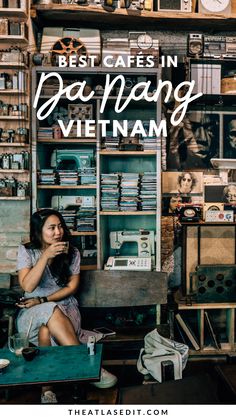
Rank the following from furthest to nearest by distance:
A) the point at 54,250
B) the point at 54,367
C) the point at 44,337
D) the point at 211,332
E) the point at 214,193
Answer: the point at 214,193
the point at 211,332
the point at 54,250
the point at 44,337
the point at 54,367

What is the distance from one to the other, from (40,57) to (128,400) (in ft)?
9.37

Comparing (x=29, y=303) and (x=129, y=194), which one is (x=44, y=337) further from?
(x=129, y=194)

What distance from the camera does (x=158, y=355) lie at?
319cm

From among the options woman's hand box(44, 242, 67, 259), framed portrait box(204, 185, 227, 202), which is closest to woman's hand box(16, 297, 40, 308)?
woman's hand box(44, 242, 67, 259)

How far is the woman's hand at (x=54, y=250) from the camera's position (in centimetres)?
318

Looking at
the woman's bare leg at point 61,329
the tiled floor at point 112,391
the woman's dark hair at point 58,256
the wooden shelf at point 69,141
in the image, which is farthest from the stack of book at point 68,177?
the tiled floor at point 112,391

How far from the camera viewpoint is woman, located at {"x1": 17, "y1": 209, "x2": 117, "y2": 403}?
3.06 metres

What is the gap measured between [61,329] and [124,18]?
8.86 ft

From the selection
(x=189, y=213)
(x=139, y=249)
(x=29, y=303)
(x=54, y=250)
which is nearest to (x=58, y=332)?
(x=29, y=303)

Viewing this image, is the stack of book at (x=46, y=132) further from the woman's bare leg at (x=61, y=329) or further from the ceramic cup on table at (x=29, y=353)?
the ceramic cup on table at (x=29, y=353)

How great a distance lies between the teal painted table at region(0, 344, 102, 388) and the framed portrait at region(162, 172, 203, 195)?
6.44 ft

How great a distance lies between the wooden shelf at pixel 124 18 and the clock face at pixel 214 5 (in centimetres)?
5

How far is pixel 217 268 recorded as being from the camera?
365 cm
